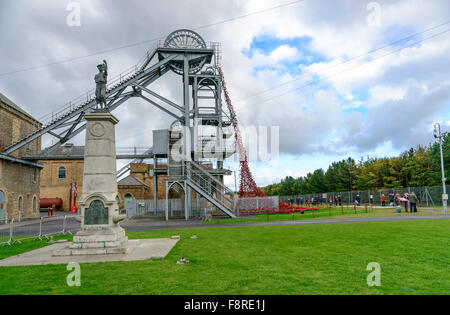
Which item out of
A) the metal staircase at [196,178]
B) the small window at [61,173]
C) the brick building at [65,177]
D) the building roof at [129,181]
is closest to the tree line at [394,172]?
the metal staircase at [196,178]

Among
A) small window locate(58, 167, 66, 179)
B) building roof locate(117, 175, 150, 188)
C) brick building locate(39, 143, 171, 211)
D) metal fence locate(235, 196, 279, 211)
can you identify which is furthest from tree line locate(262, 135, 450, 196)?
small window locate(58, 167, 66, 179)

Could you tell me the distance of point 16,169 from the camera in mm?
31438

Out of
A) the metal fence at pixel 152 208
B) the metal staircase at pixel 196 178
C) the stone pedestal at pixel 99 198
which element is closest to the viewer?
the stone pedestal at pixel 99 198

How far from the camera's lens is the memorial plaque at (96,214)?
10.6m

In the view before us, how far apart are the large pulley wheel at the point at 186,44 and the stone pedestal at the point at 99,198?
76.5ft

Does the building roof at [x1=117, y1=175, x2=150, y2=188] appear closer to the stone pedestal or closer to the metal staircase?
the metal staircase

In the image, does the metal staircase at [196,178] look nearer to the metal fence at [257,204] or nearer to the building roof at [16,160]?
the metal fence at [257,204]

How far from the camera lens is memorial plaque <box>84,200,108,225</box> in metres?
10.6

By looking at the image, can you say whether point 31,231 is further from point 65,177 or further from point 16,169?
point 65,177

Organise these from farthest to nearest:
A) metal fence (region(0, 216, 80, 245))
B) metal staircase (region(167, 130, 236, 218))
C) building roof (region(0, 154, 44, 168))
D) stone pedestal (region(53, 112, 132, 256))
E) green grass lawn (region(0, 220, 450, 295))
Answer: building roof (region(0, 154, 44, 168)) → metal staircase (region(167, 130, 236, 218)) → metal fence (region(0, 216, 80, 245)) → stone pedestal (region(53, 112, 132, 256)) → green grass lawn (region(0, 220, 450, 295))

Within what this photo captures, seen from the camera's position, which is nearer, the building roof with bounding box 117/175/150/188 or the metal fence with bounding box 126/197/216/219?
the metal fence with bounding box 126/197/216/219

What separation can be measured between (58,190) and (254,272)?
176 ft

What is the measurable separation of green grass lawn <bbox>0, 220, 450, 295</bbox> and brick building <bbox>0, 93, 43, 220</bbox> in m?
26.1
